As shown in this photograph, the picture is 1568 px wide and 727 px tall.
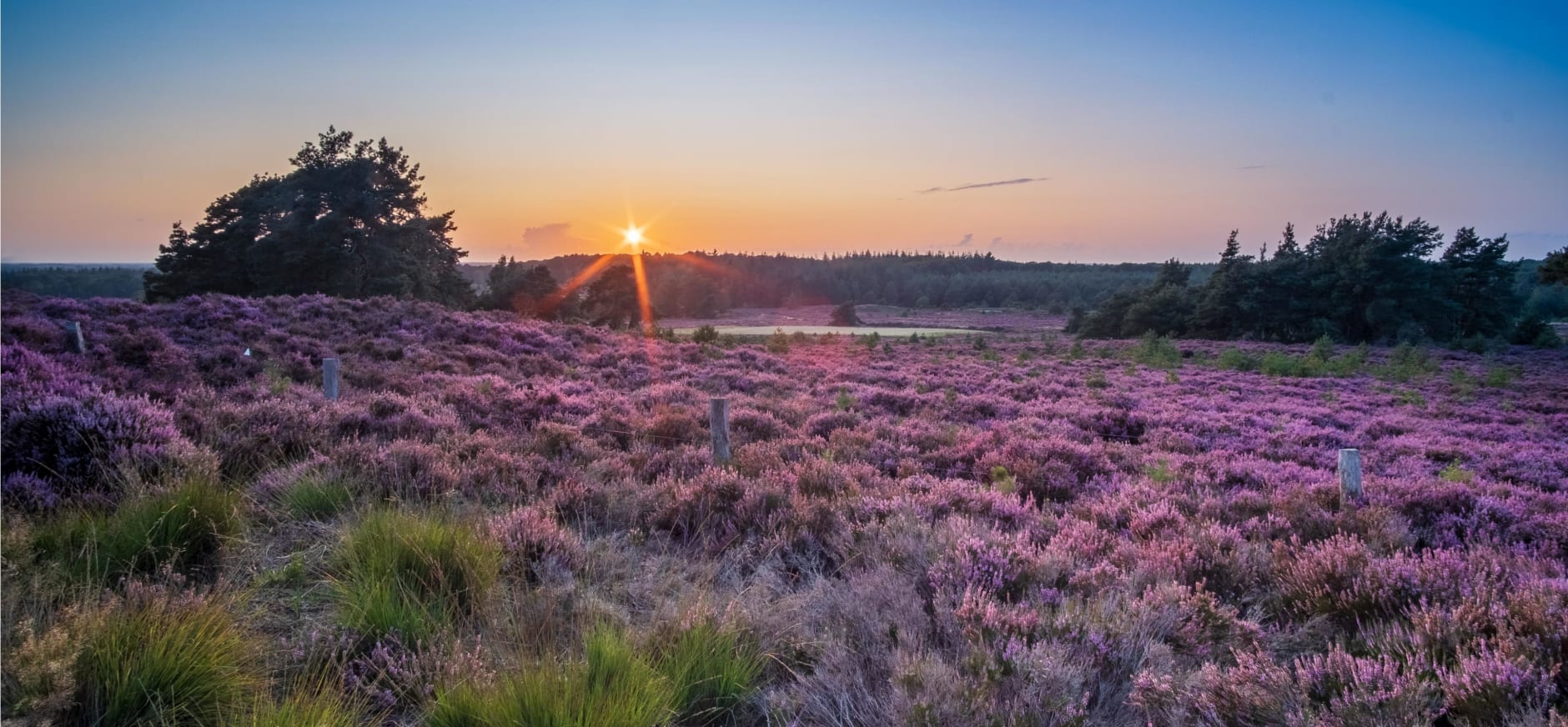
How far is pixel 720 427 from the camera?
7668 millimetres

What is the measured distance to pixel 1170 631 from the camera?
361 cm

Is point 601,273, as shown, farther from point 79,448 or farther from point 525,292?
point 79,448

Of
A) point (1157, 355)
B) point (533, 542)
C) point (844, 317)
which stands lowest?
point (844, 317)

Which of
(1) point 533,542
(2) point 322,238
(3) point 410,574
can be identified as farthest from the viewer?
(2) point 322,238

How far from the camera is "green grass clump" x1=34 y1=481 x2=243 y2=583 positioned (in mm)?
3908

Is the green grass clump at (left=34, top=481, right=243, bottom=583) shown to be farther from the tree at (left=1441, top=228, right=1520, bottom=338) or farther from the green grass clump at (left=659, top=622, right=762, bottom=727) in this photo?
the tree at (left=1441, top=228, right=1520, bottom=338)

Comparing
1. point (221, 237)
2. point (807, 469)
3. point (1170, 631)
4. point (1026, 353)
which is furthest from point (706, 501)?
point (221, 237)

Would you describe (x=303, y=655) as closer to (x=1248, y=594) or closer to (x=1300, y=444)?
(x=1248, y=594)

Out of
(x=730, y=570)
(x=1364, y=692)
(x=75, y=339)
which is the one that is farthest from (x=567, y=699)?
(x=75, y=339)

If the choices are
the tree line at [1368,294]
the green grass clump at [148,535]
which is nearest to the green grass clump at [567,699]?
the green grass clump at [148,535]

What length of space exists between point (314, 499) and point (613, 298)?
161 ft

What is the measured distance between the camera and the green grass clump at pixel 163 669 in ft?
8.59

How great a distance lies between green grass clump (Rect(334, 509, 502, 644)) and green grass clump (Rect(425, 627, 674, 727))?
810mm

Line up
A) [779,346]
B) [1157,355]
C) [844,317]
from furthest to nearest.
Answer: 1. [844,317]
2. [1157,355]
3. [779,346]
